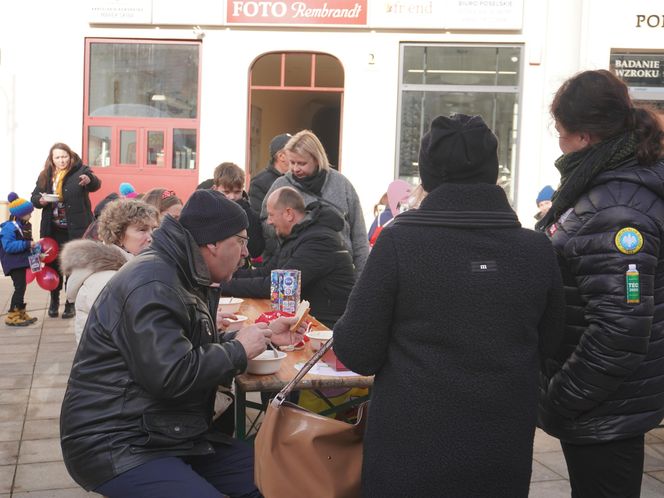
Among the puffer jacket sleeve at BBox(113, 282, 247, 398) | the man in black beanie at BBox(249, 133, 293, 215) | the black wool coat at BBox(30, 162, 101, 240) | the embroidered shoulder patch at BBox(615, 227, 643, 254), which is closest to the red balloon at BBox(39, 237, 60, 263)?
the black wool coat at BBox(30, 162, 101, 240)

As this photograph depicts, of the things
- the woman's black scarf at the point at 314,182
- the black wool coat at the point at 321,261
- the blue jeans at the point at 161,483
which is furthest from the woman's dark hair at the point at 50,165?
the blue jeans at the point at 161,483

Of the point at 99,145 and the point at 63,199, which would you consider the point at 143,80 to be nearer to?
the point at 99,145

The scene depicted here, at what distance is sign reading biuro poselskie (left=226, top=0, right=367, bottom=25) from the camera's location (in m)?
12.7

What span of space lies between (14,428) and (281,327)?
2588 millimetres

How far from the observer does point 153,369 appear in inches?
94.3

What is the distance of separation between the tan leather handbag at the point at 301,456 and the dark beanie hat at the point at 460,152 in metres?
0.62

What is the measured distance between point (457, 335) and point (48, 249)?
760cm

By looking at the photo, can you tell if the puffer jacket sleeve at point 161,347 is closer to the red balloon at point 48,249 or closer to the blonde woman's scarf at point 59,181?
the red balloon at point 48,249

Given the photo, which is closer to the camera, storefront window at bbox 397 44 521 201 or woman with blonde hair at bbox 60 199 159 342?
woman with blonde hair at bbox 60 199 159 342

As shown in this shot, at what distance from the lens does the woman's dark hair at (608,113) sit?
2.33 metres

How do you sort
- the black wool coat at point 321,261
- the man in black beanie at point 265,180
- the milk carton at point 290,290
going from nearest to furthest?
the milk carton at point 290,290 → the black wool coat at point 321,261 → the man in black beanie at point 265,180

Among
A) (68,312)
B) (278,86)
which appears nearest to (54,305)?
(68,312)

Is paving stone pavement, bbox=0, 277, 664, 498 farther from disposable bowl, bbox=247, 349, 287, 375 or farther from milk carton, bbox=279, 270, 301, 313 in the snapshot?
disposable bowl, bbox=247, 349, 287, 375

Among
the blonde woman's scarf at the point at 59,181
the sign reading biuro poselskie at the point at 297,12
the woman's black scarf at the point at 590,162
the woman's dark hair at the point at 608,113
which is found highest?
the sign reading biuro poselskie at the point at 297,12
